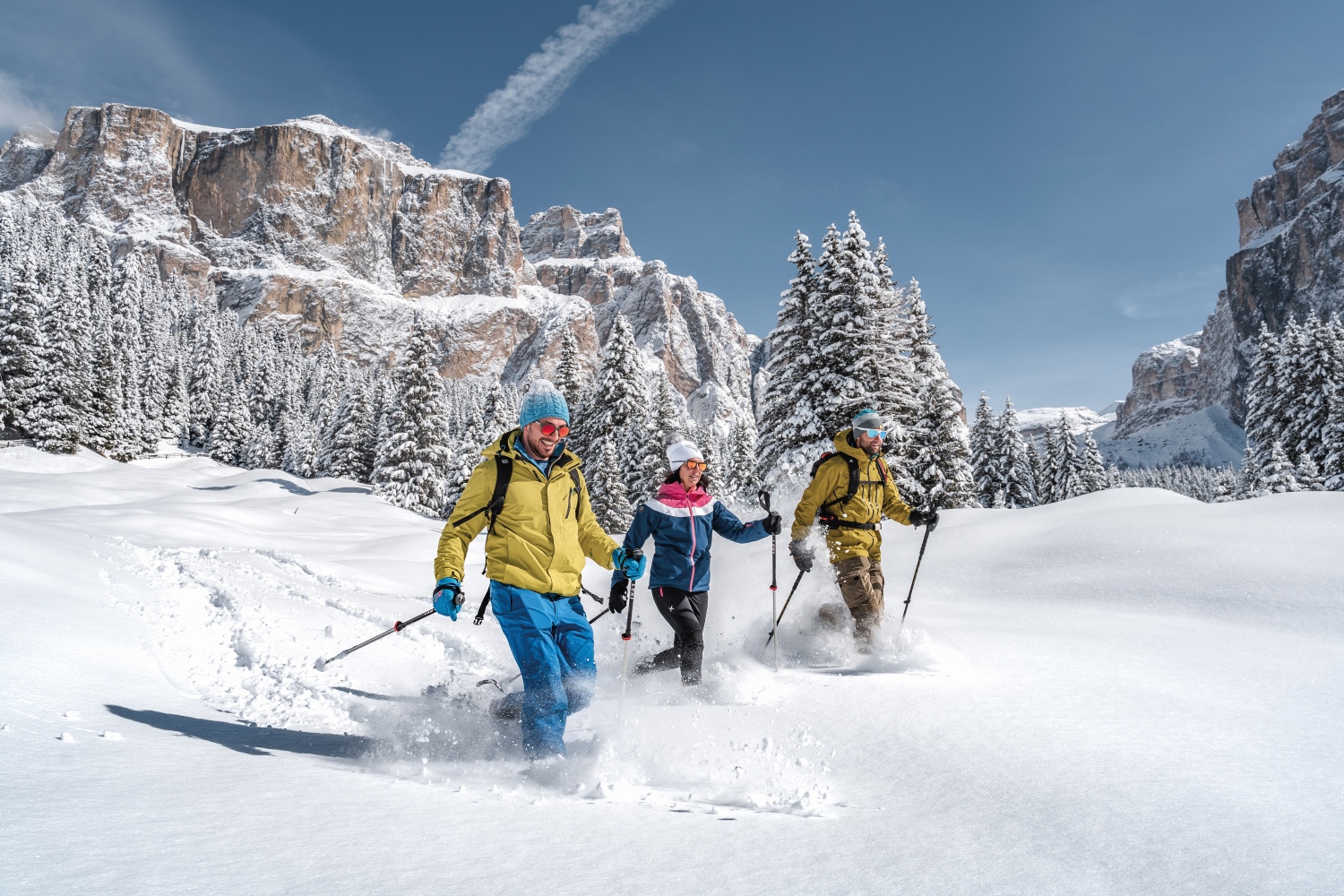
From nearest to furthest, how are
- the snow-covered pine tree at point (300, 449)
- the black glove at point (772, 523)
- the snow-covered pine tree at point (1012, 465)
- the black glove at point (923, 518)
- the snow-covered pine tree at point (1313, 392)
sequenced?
the black glove at point (772, 523)
the black glove at point (923, 518)
the snow-covered pine tree at point (1313, 392)
the snow-covered pine tree at point (1012, 465)
the snow-covered pine tree at point (300, 449)

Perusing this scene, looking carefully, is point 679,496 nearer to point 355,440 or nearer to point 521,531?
point 521,531

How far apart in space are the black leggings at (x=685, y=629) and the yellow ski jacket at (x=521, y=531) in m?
1.42

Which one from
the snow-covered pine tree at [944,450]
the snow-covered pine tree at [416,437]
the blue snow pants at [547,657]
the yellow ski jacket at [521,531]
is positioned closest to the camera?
the blue snow pants at [547,657]

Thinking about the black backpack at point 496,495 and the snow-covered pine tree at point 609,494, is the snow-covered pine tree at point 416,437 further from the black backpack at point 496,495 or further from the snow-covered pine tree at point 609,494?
the black backpack at point 496,495

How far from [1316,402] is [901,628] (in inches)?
1472

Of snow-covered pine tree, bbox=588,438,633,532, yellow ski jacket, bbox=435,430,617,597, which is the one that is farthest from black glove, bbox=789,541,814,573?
snow-covered pine tree, bbox=588,438,633,532

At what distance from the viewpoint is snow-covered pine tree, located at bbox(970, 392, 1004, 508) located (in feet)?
125

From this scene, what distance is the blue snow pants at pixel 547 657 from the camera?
3463 millimetres

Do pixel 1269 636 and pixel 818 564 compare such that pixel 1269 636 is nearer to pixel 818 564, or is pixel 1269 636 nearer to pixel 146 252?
pixel 818 564

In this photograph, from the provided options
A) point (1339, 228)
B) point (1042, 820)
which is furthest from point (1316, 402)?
point (1339, 228)

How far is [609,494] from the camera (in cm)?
3238

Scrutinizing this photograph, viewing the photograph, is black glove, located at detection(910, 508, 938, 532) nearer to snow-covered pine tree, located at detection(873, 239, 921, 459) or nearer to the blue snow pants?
the blue snow pants

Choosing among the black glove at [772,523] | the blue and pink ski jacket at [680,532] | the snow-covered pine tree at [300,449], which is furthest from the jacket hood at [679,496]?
the snow-covered pine tree at [300,449]

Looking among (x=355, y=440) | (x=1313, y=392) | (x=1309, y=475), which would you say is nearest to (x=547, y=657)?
(x=1309, y=475)
